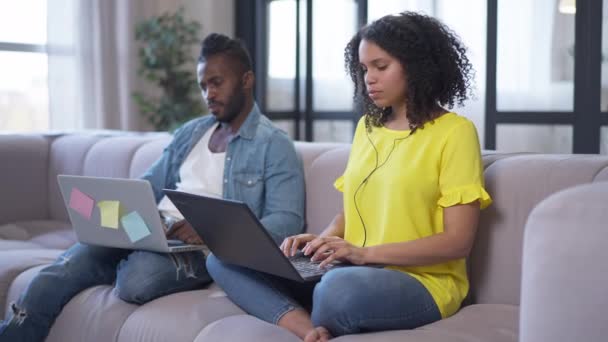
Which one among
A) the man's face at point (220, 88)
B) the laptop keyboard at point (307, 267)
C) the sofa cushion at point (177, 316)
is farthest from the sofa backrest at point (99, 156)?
the laptop keyboard at point (307, 267)

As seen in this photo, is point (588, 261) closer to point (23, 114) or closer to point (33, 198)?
point (33, 198)

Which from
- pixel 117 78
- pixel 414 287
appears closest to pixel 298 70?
pixel 117 78

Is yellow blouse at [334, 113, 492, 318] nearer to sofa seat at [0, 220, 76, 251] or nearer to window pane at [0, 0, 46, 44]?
sofa seat at [0, 220, 76, 251]

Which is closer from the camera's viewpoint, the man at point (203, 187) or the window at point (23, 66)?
the man at point (203, 187)

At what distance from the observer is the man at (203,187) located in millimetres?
2111

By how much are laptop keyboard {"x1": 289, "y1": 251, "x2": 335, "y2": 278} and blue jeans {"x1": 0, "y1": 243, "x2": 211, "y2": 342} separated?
1.32ft

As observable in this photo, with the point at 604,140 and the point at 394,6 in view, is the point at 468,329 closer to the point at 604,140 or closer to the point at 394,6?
the point at 604,140

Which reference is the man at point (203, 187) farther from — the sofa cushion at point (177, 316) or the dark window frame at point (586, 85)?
the dark window frame at point (586, 85)

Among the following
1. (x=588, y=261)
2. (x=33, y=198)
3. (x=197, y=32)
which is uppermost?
(x=197, y=32)

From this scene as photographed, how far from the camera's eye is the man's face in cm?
240

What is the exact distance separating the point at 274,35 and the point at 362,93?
3.76m

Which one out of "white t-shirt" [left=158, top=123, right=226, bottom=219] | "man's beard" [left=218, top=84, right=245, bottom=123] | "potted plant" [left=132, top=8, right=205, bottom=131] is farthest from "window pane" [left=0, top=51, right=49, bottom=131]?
"man's beard" [left=218, top=84, right=245, bottom=123]

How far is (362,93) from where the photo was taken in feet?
6.68

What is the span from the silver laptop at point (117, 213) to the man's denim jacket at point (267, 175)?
0.76 ft
